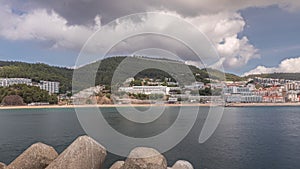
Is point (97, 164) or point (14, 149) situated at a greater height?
point (97, 164)

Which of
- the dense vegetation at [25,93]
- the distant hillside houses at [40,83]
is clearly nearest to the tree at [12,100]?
the dense vegetation at [25,93]

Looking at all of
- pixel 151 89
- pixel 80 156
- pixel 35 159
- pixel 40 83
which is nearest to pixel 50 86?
pixel 40 83

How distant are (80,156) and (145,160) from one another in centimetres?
220

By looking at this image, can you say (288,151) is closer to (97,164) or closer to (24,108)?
(97,164)

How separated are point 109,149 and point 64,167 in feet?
80.0

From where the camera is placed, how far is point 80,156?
11039 mm

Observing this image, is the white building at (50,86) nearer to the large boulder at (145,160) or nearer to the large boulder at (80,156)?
the large boulder at (80,156)

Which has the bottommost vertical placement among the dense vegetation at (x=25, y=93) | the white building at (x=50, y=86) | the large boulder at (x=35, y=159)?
the large boulder at (x=35, y=159)

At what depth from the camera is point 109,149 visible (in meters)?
34.9

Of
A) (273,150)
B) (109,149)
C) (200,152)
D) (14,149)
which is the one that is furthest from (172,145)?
(14,149)

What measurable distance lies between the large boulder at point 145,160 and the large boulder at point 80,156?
121cm

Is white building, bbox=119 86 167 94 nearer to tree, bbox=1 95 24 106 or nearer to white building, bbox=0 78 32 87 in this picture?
tree, bbox=1 95 24 106

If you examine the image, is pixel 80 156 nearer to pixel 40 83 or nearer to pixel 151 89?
pixel 151 89

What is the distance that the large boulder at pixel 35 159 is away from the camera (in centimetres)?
1224
